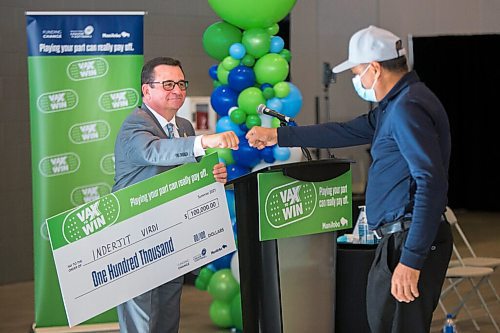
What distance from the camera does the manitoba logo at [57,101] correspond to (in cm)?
586

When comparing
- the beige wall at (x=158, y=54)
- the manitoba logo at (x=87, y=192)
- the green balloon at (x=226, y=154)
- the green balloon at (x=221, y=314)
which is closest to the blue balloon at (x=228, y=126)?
the green balloon at (x=226, y=154)

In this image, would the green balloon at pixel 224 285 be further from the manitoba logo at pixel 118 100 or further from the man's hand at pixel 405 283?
the man's hand at pixel 405 283

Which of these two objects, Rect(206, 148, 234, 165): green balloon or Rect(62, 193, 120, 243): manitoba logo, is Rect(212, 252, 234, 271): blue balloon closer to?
Rect(206, 148, 234, 165): green balloon

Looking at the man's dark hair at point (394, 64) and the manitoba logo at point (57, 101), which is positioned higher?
the man's dark hair at point (394, 64)

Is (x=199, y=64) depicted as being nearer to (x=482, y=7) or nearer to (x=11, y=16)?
(x=11, y=16)

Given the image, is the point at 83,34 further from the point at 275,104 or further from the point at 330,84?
the point at 330,84

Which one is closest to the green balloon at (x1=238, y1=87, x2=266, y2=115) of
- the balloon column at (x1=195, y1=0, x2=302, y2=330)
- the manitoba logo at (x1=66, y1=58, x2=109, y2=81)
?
the balloon column at (x1=195, y1=0, x2=302, y2=330)

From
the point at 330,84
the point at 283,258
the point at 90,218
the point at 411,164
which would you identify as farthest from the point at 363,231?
the point at 330,84

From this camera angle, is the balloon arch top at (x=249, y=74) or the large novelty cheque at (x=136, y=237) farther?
the balloon arch top at (x=249, y=74)

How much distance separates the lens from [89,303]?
12.2 feet

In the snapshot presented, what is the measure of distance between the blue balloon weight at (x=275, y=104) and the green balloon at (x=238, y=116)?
0.56 ft

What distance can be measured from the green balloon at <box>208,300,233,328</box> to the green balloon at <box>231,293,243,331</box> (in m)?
0.06

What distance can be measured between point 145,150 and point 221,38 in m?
2.20

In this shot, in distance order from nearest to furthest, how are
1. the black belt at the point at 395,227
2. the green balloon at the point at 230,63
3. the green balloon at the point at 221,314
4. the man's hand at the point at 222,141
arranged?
the black belt at the point at 395,227, the man's hand at the point at 222,141, the green balloon at the point at 230,63, the green balloon at the point at 221,314
